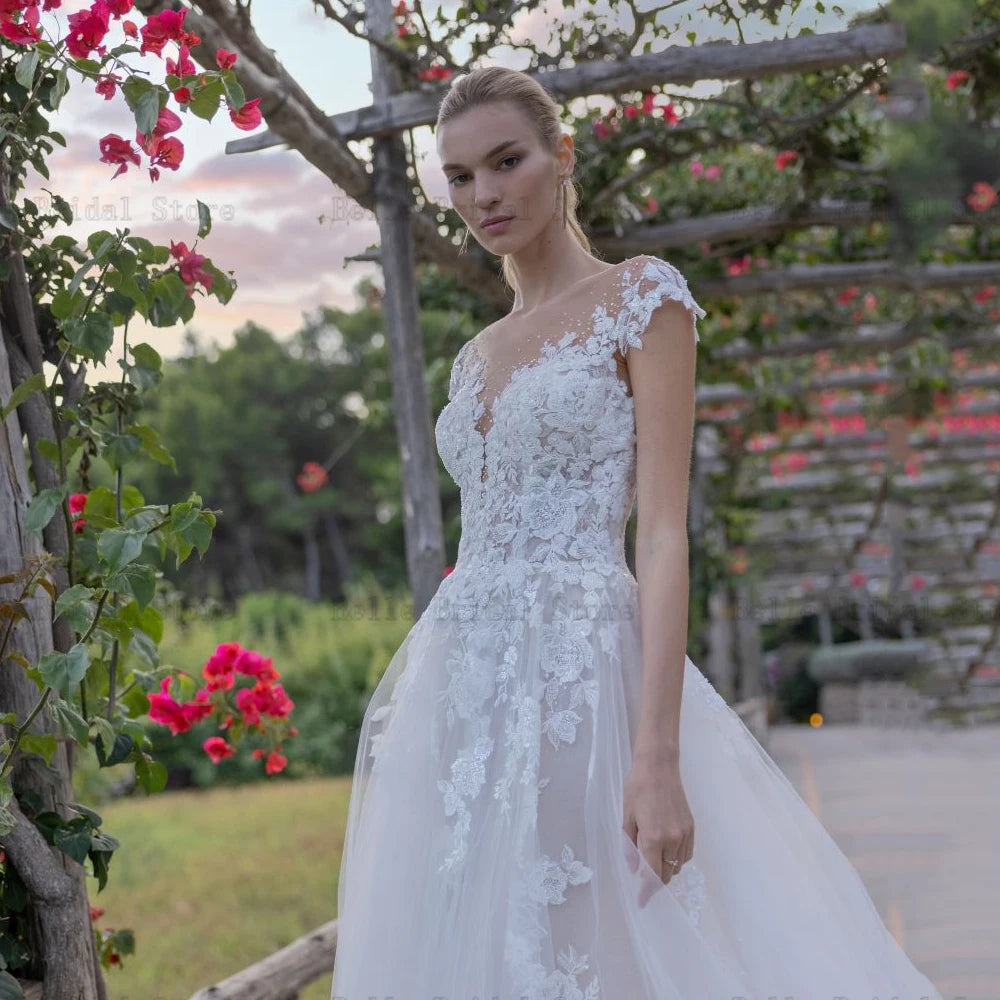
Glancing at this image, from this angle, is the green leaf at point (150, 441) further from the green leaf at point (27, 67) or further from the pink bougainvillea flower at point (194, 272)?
the green leaf at point (27, 67)

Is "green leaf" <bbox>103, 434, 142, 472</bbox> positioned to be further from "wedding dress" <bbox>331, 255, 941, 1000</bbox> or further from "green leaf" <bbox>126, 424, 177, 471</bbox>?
"wedding dress" <bbox>331, 255, 941, 1000</bbox>

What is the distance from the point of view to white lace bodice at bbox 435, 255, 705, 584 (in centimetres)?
176

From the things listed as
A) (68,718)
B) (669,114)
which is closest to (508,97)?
(68,718)

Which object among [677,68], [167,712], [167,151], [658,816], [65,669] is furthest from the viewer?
[677,68]

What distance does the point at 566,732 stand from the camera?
1.64m

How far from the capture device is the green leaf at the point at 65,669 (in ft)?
6.07

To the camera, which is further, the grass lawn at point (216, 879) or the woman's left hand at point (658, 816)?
the grass lawn at point (216, 879)

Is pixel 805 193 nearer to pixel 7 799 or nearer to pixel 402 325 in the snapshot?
pixel 402 325

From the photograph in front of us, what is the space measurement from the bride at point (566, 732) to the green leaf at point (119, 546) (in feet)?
1.42

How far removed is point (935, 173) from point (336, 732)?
31.4ft

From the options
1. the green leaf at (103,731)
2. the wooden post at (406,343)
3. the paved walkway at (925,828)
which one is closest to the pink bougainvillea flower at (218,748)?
the green leaf at (103,731)

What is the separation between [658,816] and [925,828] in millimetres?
5184

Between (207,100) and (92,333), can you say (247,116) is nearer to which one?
(207,100)

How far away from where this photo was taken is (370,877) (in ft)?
5.40
